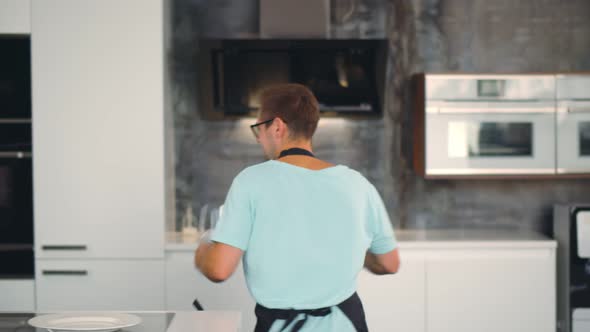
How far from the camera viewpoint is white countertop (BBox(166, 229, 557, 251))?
11.5 feet

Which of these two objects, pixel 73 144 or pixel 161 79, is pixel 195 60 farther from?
pixel 73 144

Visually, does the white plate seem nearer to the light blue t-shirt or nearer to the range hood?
the light blue t-shirt

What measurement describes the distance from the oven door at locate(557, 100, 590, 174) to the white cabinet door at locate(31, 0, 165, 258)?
6.38 ft

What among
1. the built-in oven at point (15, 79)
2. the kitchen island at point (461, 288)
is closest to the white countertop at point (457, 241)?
the kitchen island at point (461, 288)

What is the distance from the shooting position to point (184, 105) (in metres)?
3.98

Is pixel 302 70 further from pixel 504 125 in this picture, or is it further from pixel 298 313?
pixel 298 313

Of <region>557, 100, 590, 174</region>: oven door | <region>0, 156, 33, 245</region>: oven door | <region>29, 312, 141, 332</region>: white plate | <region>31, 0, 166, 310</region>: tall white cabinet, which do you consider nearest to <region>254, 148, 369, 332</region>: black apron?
<region>29, 312, 141, 332</region>: white plate

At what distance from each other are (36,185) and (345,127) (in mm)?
1586

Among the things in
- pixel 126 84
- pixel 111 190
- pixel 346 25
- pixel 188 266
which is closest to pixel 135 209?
pixel 111 190

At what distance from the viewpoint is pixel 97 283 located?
346 cm

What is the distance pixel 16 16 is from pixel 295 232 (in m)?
2.22

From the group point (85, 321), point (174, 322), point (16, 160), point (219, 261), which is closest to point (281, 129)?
point (219, 261)

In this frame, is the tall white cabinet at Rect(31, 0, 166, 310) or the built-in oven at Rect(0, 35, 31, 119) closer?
the tall white cabinet at Rect(31, 0, 166, 310)

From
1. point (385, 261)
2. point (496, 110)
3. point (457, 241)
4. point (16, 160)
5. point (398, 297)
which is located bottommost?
point (398, 297)
